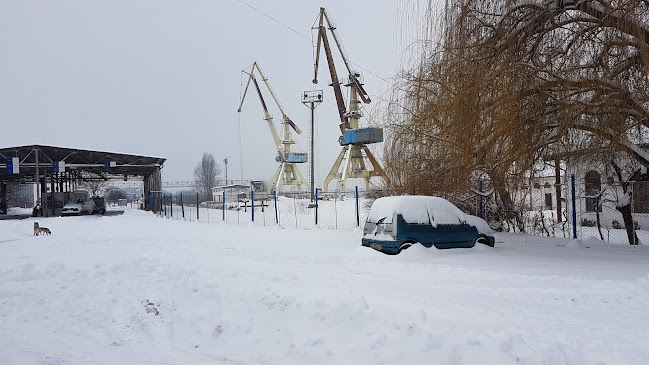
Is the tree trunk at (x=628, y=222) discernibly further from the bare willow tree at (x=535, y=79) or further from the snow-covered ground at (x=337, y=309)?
the bare willow tree at (x=535, y=79)

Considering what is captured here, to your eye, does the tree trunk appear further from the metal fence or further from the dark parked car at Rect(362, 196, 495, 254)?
the metal fence

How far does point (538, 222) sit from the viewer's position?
16484 mm

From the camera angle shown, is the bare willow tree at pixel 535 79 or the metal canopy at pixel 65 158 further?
the metal canopy at pixel 65 158

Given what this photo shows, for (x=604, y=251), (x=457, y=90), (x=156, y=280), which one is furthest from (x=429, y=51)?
(x=156, y=280)

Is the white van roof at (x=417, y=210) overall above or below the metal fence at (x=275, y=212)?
above

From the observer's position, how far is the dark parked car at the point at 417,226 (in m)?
11.3

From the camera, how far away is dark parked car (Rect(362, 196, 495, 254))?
444 inches

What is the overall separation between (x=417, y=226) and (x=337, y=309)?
6.01 metres

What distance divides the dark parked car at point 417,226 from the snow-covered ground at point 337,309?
0.32 m

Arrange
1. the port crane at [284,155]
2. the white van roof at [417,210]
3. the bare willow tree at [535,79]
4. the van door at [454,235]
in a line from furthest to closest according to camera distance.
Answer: the port crane at [284,155]
the van door at [454,235]
the white van roof at [417,210]
the bare willow tree at [535,79]

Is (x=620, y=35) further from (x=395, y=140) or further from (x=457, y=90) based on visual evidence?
(x=395, y=140)

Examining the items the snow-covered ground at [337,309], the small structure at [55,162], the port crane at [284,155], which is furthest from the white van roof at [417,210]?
the port crane at [284,155]

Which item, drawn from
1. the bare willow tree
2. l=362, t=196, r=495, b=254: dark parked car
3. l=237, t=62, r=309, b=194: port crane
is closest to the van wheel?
l=362, t=196, r=495, b=254: dark parked car

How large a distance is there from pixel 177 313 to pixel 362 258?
5.45 metres
